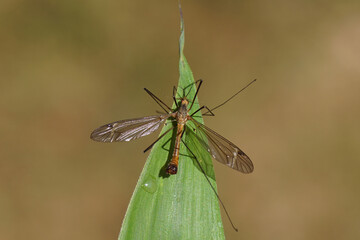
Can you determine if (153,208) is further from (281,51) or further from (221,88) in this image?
(281,51)

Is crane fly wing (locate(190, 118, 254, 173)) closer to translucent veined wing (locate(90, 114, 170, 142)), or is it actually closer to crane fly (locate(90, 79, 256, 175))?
crane fly (locate(90, 79, 256, 175))

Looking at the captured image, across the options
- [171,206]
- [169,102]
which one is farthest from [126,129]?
[169,102]

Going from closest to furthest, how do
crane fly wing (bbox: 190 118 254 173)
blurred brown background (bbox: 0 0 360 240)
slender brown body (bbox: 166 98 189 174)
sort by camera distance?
slender brown body (bbox: 166 98 189 174), crane fly wing (bbox: 190 118 254 173), blurred brown background (bbox: 0 0 360 240)

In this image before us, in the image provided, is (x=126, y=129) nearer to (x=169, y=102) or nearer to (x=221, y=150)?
(x=221, y=150)

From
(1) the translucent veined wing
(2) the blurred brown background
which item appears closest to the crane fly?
(1) the translucent veined wing

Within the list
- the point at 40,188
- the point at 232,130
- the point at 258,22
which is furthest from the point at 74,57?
the point at 258,22

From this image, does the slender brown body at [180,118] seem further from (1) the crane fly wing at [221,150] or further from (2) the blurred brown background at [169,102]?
(2) the blurred brown background at [169,102]

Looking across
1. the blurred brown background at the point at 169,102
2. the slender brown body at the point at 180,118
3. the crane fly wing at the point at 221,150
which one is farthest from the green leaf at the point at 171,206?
the blurred brown background at the point at 169,102
